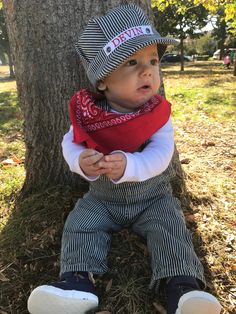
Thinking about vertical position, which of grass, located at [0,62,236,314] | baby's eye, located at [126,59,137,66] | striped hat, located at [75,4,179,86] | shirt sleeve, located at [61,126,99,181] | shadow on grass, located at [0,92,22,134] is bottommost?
shadow on grass, located at [0,92,22,134]

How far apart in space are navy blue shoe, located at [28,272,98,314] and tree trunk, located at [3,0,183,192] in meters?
1.25

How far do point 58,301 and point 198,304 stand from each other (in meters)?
0.70

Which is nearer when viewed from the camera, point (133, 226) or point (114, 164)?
point (114, 164)

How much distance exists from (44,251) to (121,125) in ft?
3.31

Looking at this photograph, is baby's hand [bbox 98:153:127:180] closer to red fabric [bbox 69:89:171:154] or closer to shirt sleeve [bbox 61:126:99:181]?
shirt sleeve [bbox 61:126:99:181]

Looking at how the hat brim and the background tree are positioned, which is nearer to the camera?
the hat brim

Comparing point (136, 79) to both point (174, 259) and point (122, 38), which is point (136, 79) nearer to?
point (122, 38)

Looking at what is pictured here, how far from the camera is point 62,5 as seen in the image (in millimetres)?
2975

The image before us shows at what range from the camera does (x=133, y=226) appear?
2.69 metres

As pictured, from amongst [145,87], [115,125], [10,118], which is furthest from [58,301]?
[10,118]

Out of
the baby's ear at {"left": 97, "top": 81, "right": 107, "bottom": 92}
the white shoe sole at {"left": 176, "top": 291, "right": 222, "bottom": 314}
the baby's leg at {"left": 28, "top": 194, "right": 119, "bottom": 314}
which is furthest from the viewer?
the baby's ear at {"left": 97, "top": 81, "right": 107, "bottom": 92}

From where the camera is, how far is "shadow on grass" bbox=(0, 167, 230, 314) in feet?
7.77

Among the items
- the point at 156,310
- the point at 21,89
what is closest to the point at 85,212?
the point at 156,310

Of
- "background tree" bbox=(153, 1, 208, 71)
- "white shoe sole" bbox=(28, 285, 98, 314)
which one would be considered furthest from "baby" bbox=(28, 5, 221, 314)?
"background tree" bbox=(153, 1, 208, 71)
